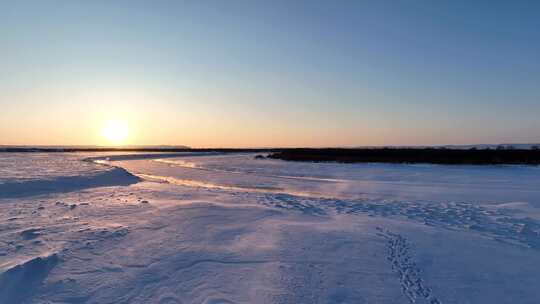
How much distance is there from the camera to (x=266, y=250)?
22.7 ft

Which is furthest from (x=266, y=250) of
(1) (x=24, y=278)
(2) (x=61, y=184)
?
(2) (x=61, y=184)

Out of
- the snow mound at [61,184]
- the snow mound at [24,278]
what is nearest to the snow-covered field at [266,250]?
the snow mound at [24,278]

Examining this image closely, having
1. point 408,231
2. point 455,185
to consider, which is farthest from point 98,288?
point 455,185

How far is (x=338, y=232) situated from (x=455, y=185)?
12789 millimetres

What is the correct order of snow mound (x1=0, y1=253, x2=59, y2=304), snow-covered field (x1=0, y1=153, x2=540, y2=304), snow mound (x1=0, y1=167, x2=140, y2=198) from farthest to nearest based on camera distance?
snow mound (x1=0, y1=167, x2=140, y2=198) < snow-covered field (x1=0, y1=153, x2=540, y2=304) < snow mound (x1=0, y1=253, x2=59, y2=304)

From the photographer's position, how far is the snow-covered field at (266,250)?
512 cm

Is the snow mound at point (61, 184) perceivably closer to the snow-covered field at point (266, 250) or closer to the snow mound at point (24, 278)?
the snow-covered field at point (266, 250)

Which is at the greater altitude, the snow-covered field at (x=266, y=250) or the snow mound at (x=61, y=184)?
the snow mound at (x=61, y=184)

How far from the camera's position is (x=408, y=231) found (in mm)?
8680

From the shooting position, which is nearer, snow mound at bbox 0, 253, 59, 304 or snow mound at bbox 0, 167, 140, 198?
snow mound at bbox 0, 253, 59, 304

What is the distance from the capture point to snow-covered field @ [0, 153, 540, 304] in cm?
512

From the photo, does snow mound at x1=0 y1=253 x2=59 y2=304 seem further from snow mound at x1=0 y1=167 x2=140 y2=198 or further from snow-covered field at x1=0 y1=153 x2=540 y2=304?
snow mound at x1=0 y1=167 x2=140 y2=198

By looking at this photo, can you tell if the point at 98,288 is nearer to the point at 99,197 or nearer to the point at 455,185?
the point at 99,197

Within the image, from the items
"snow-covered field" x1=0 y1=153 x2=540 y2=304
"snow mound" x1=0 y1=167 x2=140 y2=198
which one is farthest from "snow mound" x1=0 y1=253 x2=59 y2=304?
"snow mound" x1=0 y1=167 x2=140 y2=198
